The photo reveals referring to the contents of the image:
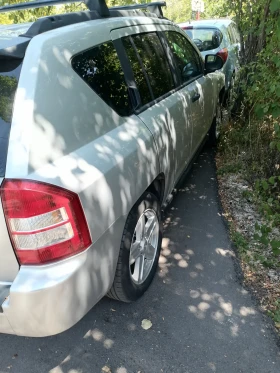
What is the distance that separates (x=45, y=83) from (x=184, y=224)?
2.33 m

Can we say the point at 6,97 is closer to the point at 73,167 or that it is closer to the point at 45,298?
the point at 73,167

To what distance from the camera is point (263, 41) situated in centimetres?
496

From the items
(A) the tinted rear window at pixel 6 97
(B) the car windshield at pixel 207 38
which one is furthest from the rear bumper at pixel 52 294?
(B) the car windshield at pixel 207 38

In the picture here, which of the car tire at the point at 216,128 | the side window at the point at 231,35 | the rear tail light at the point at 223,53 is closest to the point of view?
the car tire at the point at 216,128

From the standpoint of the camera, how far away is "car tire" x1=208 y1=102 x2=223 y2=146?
214 inches

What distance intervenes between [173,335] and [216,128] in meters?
3.86

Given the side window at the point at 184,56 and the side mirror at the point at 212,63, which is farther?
the side mirror at the point at 212,63

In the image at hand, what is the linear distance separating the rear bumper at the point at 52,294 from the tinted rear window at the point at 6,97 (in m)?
0.52

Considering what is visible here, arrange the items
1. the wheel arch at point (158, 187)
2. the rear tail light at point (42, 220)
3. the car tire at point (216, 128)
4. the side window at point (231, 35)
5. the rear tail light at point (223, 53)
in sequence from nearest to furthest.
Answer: the rear tail light at point (42, 220) → the wheel arch at point (158, 187) → the car tire at point (216, 128) → the rear tail light at point (223, 53) → the side window at point (231, 35)

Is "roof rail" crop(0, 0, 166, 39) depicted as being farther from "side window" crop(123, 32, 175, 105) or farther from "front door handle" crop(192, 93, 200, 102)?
"front door handle" crop(192, 93, 200, 102)

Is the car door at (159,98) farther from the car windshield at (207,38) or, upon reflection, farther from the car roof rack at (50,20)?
the car windshield at (207,38)

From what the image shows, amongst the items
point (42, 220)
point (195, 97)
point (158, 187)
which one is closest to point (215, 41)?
point (195, 97)

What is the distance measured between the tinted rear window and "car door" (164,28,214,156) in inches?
80.1

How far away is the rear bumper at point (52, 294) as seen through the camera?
66.3 inches
